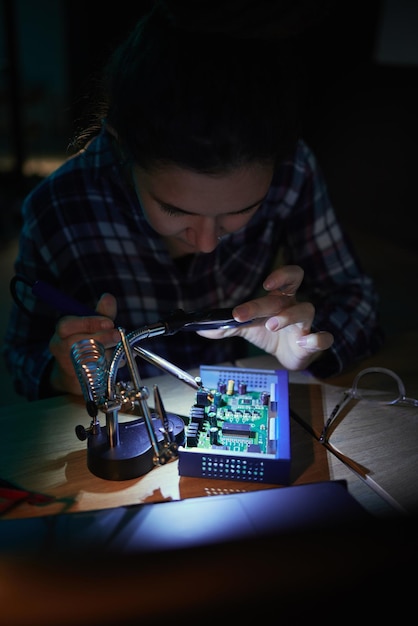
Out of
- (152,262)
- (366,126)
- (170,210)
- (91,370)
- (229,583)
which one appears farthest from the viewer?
(366,126)

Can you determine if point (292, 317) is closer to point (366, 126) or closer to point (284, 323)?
point (284, 323)

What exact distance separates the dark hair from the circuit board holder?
13.5 inches

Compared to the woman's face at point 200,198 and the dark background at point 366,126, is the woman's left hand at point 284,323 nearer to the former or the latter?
the woman's face at point 200,198

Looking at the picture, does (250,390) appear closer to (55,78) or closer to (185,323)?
(185,323)

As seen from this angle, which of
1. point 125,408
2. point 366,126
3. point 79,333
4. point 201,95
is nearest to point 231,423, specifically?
point 125,408

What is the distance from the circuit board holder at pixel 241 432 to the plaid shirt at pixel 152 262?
0.21 meters

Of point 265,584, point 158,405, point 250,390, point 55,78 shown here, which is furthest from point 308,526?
point 55,78

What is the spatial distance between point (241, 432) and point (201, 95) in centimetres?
46

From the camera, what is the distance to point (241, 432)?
2.62ft

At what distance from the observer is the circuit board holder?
2.46 ft

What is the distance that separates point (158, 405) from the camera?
2.39 ft

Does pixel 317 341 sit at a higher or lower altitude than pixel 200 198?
lower

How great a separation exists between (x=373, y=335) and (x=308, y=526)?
3.09 ft

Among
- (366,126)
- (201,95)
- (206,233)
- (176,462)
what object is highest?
(201,95)
